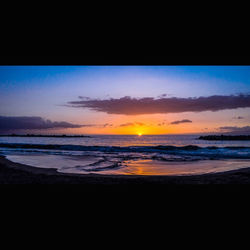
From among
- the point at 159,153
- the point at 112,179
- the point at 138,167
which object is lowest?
the point at 159,153

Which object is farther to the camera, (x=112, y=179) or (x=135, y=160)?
(x=135, y=160)

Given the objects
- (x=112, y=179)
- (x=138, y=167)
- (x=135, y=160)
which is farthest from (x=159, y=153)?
(x=112, y=179)

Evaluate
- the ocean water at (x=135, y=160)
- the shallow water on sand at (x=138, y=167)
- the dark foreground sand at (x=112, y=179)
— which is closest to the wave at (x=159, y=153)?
the ocean water at (x=135, y=160)

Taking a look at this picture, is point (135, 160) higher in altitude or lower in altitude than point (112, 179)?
lower

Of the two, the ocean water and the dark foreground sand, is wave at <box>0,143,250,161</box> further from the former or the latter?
the dark foreground sand

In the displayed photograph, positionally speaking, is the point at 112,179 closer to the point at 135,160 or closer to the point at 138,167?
the point at 138,167

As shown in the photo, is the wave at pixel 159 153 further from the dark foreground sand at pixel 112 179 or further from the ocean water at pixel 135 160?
the dark foreground sand at pixel 112 179

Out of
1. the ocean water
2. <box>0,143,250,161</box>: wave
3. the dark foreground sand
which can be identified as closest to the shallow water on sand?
the ocean water

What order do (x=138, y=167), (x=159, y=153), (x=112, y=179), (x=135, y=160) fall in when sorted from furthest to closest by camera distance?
(x=159, y=153) → (x=135, y=160) → (x=138, y=167) → (x=112, y=179)

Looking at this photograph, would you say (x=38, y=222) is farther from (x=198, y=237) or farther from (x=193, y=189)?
(x=193, y=189)
